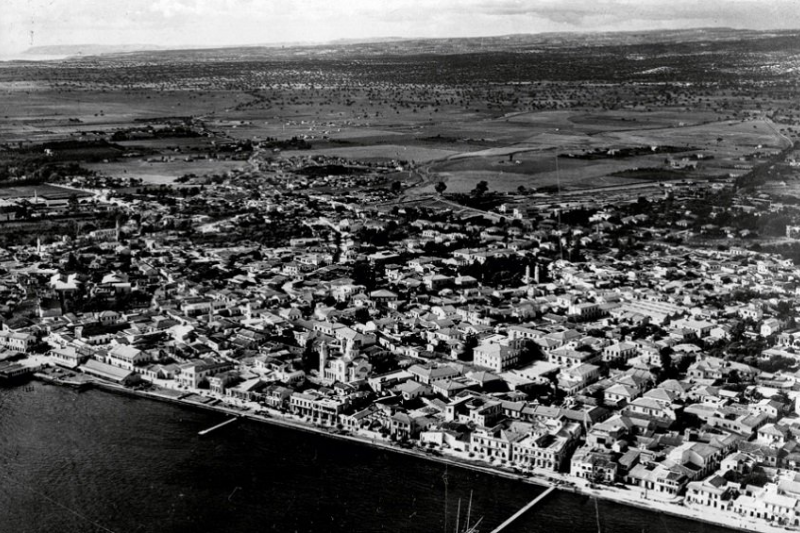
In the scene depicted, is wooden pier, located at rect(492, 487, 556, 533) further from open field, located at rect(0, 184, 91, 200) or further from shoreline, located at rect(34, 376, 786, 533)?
open field, located at rect(0, 184, 91, 200)

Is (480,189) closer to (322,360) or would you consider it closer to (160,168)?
(160,168)

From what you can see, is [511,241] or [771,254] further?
[511,241]

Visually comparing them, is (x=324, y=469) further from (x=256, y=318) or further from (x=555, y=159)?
(x=555, y=159)

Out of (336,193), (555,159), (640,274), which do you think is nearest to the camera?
(640,274)

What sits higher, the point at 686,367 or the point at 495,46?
the point at 495,46

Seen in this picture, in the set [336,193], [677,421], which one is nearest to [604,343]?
[677,421]

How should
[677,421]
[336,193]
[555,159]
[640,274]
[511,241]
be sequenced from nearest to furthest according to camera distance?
[677,421] → [640,274] → [511,241] → [336,193] → [555,159]
